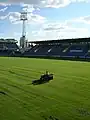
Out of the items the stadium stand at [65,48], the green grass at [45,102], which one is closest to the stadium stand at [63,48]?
the stadium stand at [65,48]

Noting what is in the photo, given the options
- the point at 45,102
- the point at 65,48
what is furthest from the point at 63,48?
the point at 45,102

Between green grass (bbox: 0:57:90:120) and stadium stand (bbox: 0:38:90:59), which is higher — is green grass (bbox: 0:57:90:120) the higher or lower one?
the lower one

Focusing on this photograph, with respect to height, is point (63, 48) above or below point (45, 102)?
above

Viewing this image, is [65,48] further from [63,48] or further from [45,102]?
[45,102]

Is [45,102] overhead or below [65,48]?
below

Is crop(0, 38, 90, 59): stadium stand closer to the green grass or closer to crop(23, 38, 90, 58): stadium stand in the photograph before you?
crop(23, 38, 90, 58): stadium stand

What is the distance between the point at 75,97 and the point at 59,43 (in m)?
92.6

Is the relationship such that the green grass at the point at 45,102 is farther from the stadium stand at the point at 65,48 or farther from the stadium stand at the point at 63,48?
the stadium stand at the point at 65,48

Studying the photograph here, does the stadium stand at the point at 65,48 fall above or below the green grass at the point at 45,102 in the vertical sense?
above

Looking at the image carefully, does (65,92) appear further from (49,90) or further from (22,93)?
(22,93)

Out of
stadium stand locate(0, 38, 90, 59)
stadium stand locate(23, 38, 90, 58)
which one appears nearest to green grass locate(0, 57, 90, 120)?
stadium stand locate(0, 38, 90, 59)

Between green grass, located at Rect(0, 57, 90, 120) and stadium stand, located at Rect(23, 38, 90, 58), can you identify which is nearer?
green grass, located at Rect(0, 57, 90, 120)

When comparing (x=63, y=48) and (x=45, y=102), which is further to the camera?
(x=63, y=48)

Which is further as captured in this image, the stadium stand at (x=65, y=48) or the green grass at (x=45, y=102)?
the stadium stand at (x=65, y=48)
